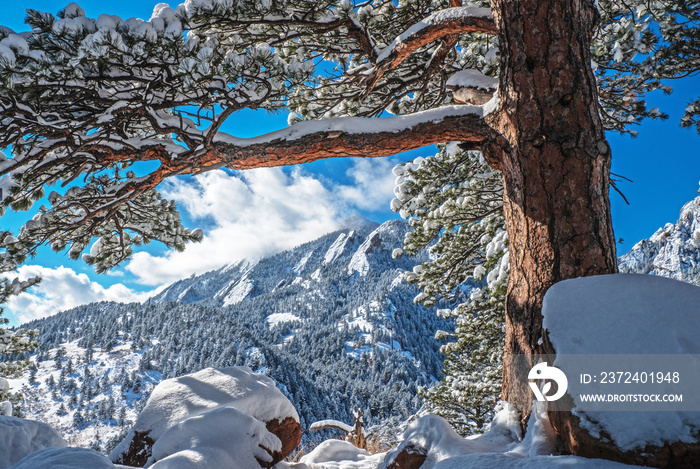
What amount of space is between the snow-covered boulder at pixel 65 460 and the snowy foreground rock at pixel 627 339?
2252mm

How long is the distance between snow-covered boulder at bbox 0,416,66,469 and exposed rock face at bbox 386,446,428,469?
2.31 meters

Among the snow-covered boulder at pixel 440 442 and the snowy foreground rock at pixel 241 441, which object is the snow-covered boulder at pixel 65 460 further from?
the snow-covered boulder at pixel 440 442

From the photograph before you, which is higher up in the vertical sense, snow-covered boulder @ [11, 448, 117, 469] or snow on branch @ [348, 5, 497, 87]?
snow on branch @ [348, 5, 497, 87]

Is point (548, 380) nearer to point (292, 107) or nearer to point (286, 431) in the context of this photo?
point (286, 431)

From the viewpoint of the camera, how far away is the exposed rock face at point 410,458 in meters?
2.29

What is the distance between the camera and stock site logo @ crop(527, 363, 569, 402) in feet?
5.49

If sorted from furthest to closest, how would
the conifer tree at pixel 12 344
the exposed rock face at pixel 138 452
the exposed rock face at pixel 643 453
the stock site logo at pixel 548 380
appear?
1. the conifer tree at pixel 12 344
2. the exposed rock face at pixel 138 452
3. the stock site logo at pixel 548 380
4. the exposed rock face at pixel 643 453

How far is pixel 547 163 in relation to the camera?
9.11 feet

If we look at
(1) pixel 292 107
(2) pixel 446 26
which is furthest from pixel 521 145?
(1) pixel 292 107

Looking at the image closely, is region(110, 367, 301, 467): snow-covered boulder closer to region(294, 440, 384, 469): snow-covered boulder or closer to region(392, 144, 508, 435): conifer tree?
region(294, 440, 384, 469): snow-covered boulder

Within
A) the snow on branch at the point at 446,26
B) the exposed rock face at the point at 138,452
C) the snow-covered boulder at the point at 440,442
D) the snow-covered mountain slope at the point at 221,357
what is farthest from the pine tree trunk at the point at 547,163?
the snow-covered mountain slope at the point at 221,357

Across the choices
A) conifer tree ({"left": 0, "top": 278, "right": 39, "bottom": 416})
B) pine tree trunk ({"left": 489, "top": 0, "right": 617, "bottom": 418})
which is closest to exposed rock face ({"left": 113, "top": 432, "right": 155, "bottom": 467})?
pine tree trunk ({"left": 489, "top": 0, "right": 617, "bottom": 418})

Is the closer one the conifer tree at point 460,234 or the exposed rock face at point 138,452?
the exposed rock face at point 138,452

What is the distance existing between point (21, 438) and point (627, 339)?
11.6 ft
